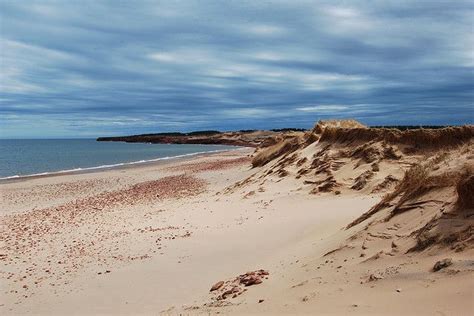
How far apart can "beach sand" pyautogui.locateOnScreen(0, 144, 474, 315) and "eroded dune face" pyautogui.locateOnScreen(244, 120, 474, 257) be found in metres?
0.38

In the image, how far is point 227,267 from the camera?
8.09 meters

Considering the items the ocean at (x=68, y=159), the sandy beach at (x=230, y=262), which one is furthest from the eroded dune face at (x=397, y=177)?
the ocean at (x=68, y=159)

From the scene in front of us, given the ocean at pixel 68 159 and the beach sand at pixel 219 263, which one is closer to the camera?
the beach sand at pixel 219 263

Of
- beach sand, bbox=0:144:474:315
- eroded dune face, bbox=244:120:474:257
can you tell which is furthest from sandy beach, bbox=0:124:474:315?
eroded dune face, bbox=244:120:474:257

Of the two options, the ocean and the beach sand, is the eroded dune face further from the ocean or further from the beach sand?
the ocean

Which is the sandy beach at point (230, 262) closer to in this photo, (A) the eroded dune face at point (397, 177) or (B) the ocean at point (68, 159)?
(A) the eroded dune face at point (397, 177)

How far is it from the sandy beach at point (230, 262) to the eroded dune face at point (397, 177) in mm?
177

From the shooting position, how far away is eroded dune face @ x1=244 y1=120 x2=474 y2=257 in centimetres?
565

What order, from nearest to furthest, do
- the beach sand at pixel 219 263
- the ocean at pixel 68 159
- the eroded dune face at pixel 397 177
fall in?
the beach sand at pixel 219 263
the eroded dune face at pixel 397 177
the ocean at pixel 68 159

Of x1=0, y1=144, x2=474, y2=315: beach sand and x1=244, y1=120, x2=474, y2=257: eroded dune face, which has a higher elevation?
x1=244, y1=120, x2=474, y2=257: eroded dune face

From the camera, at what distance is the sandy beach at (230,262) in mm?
4875

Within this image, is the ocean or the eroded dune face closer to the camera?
the eroded dune face

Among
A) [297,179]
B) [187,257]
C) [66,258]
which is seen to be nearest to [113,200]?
[297,179]

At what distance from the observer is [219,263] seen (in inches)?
332
